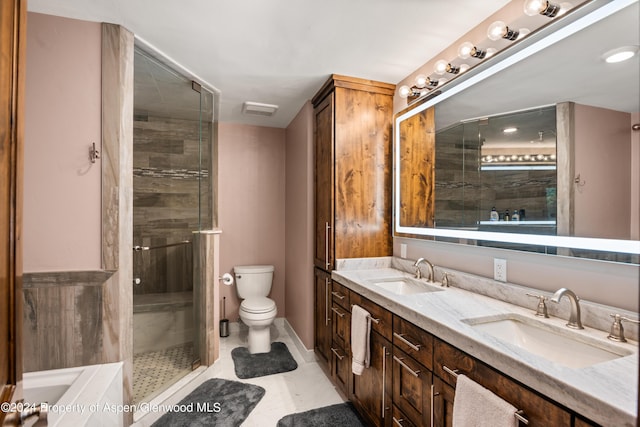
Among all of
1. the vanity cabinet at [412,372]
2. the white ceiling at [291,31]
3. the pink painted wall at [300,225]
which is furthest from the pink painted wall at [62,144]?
the vanity cabinet at [412,372]

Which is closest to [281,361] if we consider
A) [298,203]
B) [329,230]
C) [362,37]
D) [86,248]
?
[329,230]

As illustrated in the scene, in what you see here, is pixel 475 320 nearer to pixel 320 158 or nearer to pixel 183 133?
pixel 320 158

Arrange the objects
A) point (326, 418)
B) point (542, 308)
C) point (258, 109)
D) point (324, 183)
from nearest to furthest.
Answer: point (542, 308) < point (326, 418) < point (324, 183) < point (258, 109)

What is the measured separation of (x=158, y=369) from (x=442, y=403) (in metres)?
1.94

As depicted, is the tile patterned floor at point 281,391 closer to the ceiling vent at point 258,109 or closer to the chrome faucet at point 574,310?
the chrome faucet at point 574,310

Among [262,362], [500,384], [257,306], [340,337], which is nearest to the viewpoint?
[500,384]

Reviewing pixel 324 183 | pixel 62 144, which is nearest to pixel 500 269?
pixel 324 183

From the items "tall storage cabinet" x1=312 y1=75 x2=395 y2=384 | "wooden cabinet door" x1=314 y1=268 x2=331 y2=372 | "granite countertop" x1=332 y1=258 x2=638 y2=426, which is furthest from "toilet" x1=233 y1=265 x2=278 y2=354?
"granite countertop" x1=332 y1=258 x2=638 y2=426

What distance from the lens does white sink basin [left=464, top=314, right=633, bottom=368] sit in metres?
1.03

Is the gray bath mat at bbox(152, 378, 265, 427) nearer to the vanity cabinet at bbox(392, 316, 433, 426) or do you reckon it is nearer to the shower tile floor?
the shower tile floor

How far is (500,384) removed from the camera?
37.6 inches

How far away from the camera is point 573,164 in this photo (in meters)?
1.23

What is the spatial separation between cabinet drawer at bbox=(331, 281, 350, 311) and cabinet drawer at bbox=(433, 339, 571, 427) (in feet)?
2.95

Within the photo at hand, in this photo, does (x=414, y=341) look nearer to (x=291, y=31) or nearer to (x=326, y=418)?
(x=326, y=418)
